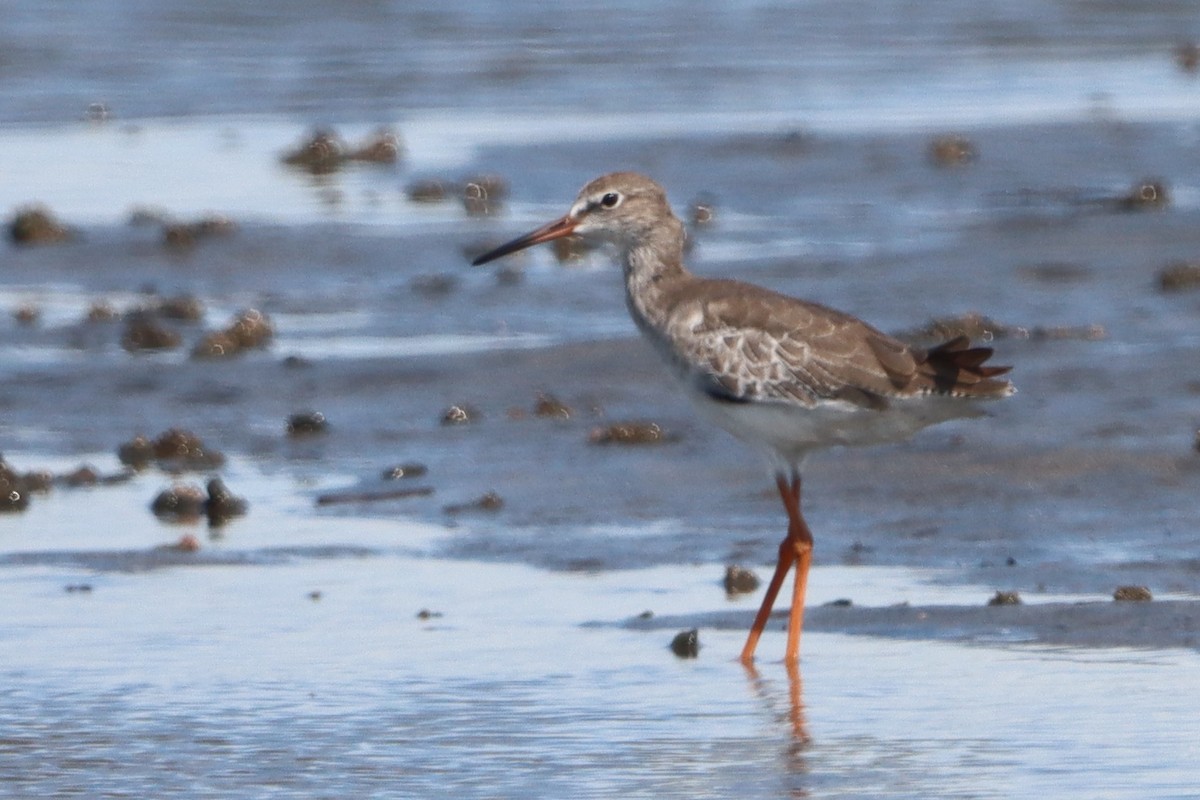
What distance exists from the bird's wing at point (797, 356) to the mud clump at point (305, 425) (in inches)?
111

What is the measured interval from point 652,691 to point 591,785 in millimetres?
888

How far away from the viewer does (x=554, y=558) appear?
329 inches

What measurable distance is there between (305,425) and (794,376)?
3.29 metres

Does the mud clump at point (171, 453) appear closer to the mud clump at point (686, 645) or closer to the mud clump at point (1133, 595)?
the mud clump at point (686, 645)

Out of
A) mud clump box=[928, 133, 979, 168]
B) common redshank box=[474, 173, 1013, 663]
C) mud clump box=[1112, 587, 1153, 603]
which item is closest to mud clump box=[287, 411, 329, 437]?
common redshank box=[474, 173, 1013, 663]

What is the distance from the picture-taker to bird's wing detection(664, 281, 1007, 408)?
7.54 meters

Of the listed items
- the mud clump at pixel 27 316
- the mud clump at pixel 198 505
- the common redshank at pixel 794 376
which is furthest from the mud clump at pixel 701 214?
the common redshank at pixel 794 376

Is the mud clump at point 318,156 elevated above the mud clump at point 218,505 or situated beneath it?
elevated above

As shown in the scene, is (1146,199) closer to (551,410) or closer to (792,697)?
(551,410)

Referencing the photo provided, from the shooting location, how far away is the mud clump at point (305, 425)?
1036 centimetres

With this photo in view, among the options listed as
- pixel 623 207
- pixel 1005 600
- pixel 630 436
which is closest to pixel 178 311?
pixel 630 436

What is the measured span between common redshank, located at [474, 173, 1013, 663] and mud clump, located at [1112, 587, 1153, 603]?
702 mm

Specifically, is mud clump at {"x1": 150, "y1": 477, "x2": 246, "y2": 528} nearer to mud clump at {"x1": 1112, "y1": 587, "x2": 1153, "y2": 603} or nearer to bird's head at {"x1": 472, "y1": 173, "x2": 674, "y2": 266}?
bird's head at {"x1": 472, "y1": 173, "x2": 674, "y2": 266}

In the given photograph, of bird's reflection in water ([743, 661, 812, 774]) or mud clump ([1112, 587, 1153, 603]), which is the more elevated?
mud clump ([1112, 587, 1153, 603])
